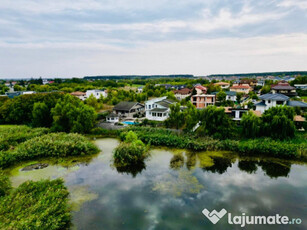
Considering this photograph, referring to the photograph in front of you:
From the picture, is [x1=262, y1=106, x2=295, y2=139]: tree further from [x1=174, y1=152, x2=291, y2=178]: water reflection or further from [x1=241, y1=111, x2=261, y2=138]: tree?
[x1=174, y1=152, x2=291, y2=178]: water reflection

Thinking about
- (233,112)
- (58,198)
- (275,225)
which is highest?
(233,112)

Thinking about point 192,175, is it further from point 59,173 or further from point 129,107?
point 129,107

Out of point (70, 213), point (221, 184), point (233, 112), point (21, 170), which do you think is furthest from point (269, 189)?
point (21, 170)

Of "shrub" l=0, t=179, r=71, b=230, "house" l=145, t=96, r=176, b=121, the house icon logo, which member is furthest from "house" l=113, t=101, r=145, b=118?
the house icon logo

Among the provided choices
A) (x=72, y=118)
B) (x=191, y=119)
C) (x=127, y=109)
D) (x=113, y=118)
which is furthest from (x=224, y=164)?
(x=127, y=109)

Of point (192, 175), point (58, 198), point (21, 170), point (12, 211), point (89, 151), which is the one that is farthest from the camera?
point (89, 151)

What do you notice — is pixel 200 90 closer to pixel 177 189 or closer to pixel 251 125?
pixel 251 125

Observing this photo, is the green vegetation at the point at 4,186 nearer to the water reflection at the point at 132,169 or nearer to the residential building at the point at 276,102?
the water reflection at the point at 132,169
